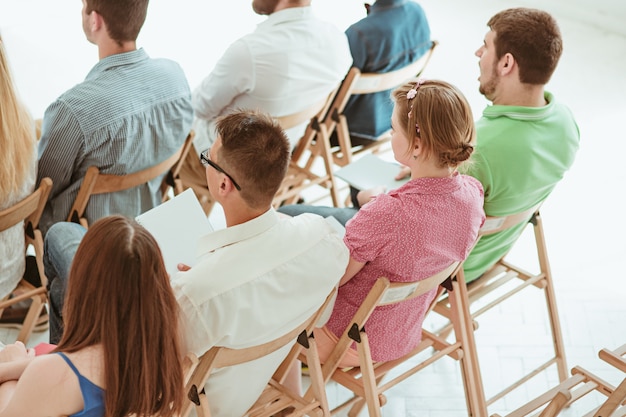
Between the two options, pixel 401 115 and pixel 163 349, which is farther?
pixel 401 115

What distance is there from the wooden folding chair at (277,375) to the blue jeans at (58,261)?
2.39 ft

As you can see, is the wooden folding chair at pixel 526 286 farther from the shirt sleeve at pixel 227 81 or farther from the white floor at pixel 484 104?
the shirt sleeve at pixel 227 81

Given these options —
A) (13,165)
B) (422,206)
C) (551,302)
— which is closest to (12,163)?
(13,165)

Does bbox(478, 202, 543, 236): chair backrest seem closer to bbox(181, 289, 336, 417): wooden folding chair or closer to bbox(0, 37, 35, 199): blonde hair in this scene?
bbox(181, 289, 336, 417): wooden folding chair

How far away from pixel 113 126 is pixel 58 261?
1.73 ft

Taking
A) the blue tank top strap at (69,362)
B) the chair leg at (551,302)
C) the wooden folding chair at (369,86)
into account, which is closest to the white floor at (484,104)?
the chair leg at (551,302)

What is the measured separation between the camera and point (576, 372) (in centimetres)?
269

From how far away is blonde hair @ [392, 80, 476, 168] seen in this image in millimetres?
2412


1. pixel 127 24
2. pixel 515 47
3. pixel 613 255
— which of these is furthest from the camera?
pixel 613 255

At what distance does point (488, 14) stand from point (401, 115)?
4674 mm

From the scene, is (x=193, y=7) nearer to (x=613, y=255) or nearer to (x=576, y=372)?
(x=613, y=255)

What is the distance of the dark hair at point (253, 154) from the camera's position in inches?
87.1

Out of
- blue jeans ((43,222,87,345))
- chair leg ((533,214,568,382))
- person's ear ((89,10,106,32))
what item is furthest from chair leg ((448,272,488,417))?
person's ear ((89,10,106,32))

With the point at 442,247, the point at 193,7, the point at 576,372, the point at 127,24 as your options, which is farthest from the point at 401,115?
the point at 193,7
